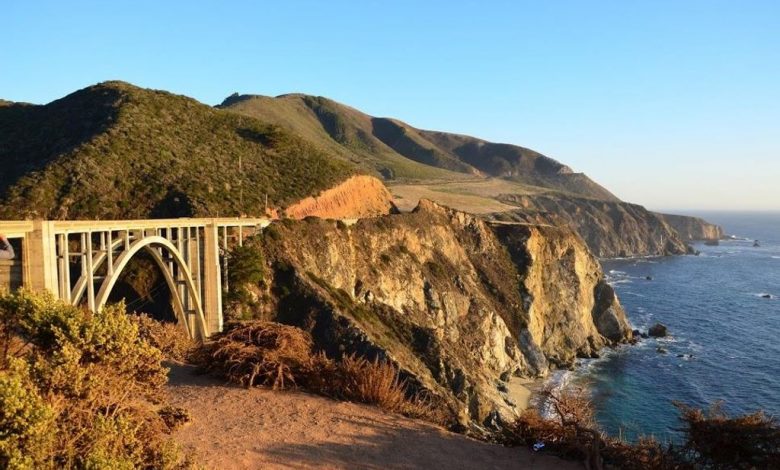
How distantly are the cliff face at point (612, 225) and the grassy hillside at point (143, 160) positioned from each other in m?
106

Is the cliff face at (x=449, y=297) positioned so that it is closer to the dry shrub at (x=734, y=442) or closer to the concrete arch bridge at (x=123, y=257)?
the concrete arch bridge at (x=123, y=257)

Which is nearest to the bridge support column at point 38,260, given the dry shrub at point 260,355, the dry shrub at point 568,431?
the dry shrub at point 260,355

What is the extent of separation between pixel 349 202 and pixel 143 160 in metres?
21.0

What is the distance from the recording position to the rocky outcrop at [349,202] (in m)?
51.5

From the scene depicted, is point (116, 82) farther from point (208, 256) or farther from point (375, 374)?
point (375, 374)

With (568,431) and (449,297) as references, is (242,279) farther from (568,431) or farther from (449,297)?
(568,431)

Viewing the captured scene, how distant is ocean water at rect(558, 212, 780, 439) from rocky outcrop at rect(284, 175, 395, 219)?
2804 centimetres

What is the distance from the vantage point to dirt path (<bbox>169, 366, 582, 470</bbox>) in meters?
12.9

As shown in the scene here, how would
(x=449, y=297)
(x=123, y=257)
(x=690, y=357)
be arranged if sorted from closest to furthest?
(x=123, y=257), (x=449, y=297), (x=690, y=357)

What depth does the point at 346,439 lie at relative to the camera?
14.2m

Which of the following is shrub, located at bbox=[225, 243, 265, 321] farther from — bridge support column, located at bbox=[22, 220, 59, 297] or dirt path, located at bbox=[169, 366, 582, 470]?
bridge support column, located at bbox=[22, 220, 59, 297]

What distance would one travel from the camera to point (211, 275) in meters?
32.5

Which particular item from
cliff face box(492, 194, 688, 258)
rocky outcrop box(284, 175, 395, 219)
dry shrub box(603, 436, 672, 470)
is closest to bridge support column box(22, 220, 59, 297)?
dry shrub box(603, 436, 672, 470)

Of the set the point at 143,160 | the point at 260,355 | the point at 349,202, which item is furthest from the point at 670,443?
the point at 349,202
